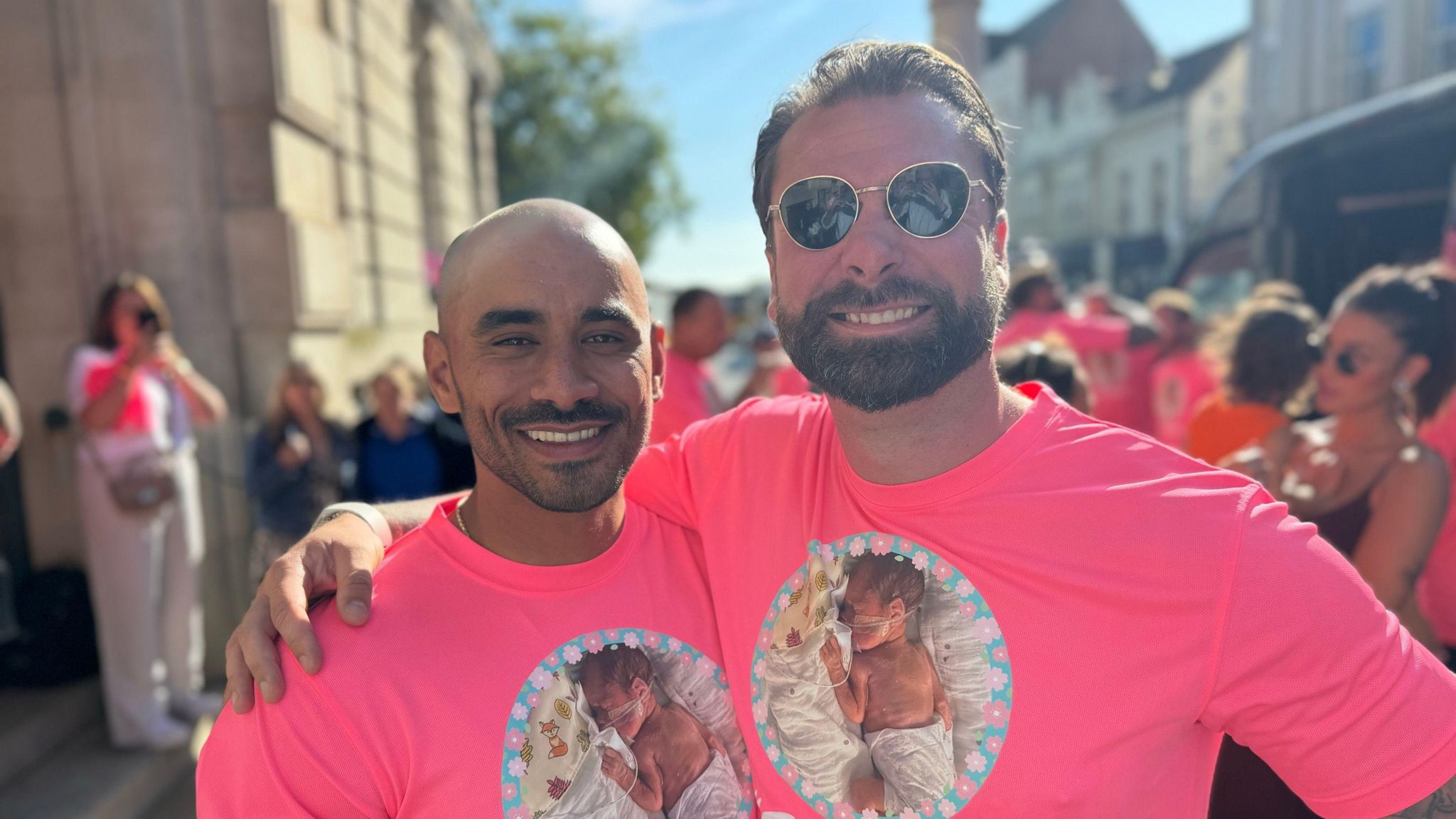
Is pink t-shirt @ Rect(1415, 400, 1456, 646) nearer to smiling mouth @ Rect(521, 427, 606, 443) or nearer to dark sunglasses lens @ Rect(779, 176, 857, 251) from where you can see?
dark sunglasses lens @ Rect(779, 176, 857, 251)

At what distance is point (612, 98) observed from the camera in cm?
3120

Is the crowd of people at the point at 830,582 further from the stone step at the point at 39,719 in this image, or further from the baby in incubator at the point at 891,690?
the stone step at the point at 39,719

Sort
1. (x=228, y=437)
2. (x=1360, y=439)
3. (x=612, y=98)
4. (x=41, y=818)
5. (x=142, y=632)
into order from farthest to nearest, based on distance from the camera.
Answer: (x=612, y=98) → (x=228, y=437) → (x=142, y=632) → (x=41, y=818) → (x=1360, y=439)

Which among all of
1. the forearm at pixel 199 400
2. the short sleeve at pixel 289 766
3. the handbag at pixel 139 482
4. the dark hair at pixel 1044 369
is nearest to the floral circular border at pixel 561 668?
the short sleeve at pixel 289 766

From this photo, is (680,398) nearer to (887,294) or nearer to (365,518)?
(365,518)

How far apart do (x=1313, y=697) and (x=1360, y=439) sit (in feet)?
5.79

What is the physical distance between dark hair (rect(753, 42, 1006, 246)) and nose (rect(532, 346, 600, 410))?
0.52 metres

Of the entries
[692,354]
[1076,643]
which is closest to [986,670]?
[1076,643]

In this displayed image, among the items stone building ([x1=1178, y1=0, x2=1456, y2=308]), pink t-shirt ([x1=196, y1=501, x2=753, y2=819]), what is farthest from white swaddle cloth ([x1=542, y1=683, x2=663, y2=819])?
stone building ([x1=1178, y1=0, x2=1456, y2=308])

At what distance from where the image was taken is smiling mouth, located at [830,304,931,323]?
1678mm

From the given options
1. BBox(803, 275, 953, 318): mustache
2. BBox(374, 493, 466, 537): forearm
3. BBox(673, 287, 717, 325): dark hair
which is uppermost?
BBox(673, 287, 717, 325): dark hair

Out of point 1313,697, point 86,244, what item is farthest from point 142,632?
point 1313,697

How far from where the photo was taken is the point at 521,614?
5.29ft

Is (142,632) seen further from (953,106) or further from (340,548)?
(953,106)
